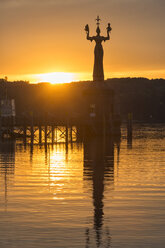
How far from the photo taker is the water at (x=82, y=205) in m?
15.0

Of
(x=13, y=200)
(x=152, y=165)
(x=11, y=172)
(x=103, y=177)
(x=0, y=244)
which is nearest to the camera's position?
(x=0, y=244)

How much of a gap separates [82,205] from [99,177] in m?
8.10

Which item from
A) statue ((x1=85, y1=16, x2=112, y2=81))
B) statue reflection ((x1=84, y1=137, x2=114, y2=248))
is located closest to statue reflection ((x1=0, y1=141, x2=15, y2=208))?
statue reflection ((x1=84, y1=137, x2=114, y2=248))

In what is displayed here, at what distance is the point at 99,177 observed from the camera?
1080 inches

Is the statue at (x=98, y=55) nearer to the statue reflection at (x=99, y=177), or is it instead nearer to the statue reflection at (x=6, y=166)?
the statue reflection at (x=99, y=177)

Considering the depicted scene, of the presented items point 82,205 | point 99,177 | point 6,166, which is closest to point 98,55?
point 6,166

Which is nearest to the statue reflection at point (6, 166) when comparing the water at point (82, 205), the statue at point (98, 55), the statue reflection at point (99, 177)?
the water at point (82, 205)

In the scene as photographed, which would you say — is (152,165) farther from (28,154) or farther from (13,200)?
(13,200)

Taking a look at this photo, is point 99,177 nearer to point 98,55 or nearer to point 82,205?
point 82,205

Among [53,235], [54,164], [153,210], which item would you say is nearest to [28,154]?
[54,164]

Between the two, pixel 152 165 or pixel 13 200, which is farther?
pixel 152 165

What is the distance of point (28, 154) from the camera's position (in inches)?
1674

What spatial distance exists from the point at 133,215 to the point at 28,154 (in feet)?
83.0

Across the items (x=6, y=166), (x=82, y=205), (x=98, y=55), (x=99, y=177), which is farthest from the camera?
(x=98, y=55)
